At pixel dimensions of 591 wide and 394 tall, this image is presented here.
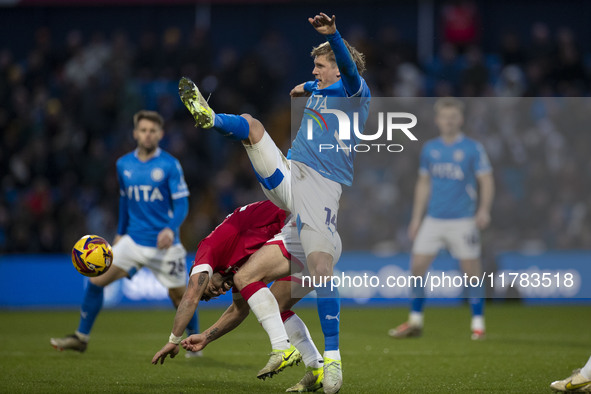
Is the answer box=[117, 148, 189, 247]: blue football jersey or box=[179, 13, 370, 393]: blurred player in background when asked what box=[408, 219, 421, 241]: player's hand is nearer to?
box=[117, 148, 189, 247]: blue football jersey

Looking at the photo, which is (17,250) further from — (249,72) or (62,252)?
(249,72)

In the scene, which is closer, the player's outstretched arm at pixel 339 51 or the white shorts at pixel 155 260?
the player's outstretched arm at pixel 339 51

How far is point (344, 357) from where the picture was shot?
8477 millimetres

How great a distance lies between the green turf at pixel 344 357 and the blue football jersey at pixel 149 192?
121cm

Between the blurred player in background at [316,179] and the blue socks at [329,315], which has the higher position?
the blurred player in background at [316,179]

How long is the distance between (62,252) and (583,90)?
9976 mm

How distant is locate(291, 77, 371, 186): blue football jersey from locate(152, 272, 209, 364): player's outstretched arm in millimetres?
1135

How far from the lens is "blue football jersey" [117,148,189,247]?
876 centimetres

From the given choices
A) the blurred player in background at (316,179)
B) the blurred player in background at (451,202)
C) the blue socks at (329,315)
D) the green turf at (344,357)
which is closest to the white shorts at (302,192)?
the blurred player in background at (316,179)

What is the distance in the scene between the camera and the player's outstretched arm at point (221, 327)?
616cm

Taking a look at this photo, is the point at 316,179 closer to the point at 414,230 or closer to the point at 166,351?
the point at 166,351

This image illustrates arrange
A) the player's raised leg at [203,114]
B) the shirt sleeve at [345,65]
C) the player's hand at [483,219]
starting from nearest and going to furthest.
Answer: the player's raised leg at [203,114], the shirt sleeve at [345,65], the player's hand at [483,219]

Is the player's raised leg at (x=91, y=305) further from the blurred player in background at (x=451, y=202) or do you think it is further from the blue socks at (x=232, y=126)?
the blurred player in background at (x=451, y=202)

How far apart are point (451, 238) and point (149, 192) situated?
3718 mm
